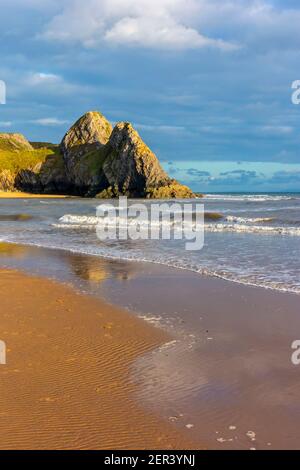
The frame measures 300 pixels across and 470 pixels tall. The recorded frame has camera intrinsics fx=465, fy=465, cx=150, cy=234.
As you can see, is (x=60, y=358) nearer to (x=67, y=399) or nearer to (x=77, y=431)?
(x=67, y=399)

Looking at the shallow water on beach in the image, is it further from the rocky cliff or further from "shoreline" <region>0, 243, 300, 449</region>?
the rocky cliff

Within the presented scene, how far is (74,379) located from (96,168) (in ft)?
326

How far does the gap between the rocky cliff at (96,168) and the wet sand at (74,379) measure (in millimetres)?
78672

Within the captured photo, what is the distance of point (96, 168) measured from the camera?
103m

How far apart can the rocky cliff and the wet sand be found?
3097 inches

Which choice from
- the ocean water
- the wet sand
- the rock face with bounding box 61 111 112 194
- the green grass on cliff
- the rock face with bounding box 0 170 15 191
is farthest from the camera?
the green grass on cliff

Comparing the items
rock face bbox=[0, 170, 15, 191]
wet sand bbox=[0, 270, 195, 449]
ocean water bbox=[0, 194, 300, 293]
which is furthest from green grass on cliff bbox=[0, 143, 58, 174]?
wet sand bbox=[0, 270, 195, 449]

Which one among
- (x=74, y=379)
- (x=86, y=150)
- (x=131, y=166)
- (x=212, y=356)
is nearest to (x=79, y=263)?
(x=212, y=356)

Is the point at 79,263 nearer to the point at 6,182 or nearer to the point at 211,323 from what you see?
the point at 211,323

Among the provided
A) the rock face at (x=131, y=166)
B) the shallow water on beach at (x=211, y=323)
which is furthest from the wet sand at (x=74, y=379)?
the rock face at (x=131, y=166)

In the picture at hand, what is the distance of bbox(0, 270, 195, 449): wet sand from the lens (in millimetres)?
4039

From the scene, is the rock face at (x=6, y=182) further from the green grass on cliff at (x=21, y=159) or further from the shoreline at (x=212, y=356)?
the shoreline at (x=212, y=356)

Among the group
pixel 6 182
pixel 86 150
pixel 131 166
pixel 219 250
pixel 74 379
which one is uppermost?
pixel 86 150

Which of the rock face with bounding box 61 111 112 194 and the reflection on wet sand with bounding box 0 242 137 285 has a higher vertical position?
the rock face with bounding box 61 111 112 194
